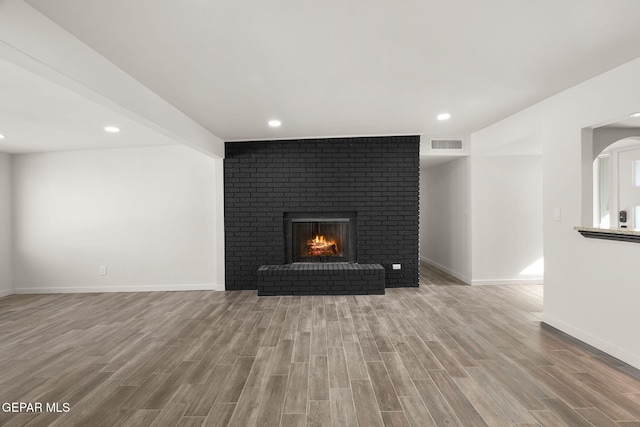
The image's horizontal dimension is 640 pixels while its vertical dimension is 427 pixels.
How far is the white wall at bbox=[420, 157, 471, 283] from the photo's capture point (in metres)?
5.40

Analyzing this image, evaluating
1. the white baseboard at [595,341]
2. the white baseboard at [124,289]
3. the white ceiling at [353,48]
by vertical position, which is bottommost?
the white baseboard at [124,289]

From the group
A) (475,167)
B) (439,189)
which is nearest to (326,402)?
(475,167)

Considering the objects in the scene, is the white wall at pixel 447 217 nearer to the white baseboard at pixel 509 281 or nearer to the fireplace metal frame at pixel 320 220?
the white baseboard at pixel 509 281

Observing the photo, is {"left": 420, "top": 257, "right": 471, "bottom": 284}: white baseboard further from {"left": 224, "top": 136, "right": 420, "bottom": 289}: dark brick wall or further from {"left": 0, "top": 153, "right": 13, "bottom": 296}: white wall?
{"left": 0, "top": 153, "right": 13, "bottom": 296}: white wall

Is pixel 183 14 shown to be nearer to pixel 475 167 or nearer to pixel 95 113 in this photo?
pixel 95 113

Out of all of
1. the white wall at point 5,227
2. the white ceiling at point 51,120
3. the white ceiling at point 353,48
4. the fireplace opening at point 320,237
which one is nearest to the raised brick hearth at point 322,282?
the fireplace opening at point 320,237

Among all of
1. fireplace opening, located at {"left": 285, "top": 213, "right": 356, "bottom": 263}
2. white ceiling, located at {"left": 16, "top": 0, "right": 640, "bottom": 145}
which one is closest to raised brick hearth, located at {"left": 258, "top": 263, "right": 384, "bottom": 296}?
fireplace opening, located at {"left": 285, "top": 213, "right": 356, "bottom": 263}

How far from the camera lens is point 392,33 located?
2062mm

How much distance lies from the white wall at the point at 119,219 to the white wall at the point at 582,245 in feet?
14.4

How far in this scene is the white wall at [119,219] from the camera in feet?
17.0

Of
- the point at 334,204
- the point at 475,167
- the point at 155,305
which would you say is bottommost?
the point at 155,305

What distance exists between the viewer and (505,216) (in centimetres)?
521

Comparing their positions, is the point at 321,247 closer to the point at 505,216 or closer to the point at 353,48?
the point at 505,216

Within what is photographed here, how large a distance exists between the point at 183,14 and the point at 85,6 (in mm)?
498
